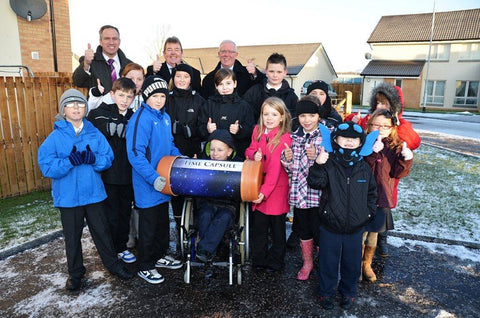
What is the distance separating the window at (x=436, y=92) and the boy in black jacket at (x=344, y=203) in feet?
109

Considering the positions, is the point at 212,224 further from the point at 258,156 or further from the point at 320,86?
the point at 320,86

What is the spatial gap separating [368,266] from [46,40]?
38.5 feet

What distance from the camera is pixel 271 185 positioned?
351cm

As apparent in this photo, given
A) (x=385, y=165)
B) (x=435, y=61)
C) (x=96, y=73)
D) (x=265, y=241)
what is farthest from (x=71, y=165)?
(x=435, y=61)

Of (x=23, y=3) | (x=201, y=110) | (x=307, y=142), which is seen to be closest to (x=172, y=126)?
(x=201, y=110)

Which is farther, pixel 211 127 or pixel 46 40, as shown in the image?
pixel 46 40

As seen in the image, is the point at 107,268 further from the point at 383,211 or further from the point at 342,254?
the point at 383,211

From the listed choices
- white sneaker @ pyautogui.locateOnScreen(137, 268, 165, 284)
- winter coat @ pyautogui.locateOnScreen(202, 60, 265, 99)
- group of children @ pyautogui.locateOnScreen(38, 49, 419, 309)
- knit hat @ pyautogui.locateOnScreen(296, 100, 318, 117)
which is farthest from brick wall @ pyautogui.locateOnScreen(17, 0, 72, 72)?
knit hat @ pyautogui.locateOnScreen(296, 100, 318, 117)

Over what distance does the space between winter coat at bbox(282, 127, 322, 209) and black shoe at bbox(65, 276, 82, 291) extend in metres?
2.18

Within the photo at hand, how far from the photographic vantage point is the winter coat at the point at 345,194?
120 inches

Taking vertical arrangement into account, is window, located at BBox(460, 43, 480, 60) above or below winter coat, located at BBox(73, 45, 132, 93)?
above

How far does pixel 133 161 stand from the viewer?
3.33 meters

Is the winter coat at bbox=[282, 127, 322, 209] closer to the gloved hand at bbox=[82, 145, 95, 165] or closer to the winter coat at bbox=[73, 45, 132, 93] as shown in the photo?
the gloved hand at bbox=[82, 145, 95, 165]

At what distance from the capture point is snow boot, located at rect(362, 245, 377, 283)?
3.63 m
